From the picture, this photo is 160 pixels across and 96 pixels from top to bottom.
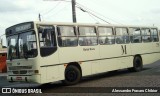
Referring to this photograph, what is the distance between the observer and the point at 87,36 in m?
16.3

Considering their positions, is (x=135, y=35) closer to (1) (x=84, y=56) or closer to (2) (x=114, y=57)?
(2) (x=114, y=57)

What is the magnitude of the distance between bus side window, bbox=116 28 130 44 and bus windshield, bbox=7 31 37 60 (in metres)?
6.05

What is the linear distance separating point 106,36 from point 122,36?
1648 millimetres

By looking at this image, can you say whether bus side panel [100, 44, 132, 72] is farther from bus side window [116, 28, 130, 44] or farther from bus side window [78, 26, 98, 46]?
bus side window [78, 26, 98, 46]

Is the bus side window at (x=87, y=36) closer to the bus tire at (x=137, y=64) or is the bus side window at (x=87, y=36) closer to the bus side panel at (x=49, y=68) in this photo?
the bus side panel at (x=49, y=68)

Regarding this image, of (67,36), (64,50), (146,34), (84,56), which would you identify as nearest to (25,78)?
(64,50)

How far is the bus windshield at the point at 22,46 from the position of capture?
13633 mm

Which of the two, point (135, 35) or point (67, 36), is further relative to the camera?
point (135, 35)

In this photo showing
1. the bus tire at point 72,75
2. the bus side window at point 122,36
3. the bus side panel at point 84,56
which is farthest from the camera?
the bus side window at point 122,36

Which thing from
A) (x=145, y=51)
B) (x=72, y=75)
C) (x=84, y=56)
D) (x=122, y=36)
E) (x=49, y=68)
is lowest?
(x=72, y=75)

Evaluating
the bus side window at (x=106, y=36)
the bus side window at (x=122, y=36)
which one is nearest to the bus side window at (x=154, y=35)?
the bus side window at (x=122, y=36)

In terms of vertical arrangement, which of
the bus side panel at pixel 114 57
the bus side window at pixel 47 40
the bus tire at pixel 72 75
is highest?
the bus side window at pixel 47 40

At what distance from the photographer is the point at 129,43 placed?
19281 millimetres

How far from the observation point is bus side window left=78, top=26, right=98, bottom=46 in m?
15.9
